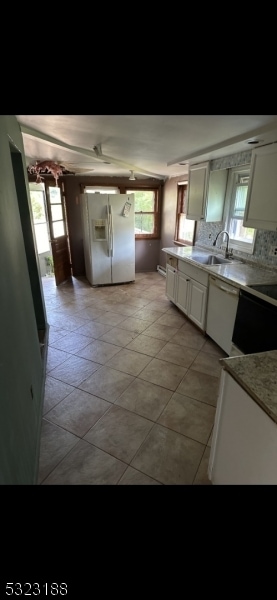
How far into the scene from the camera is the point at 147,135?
2.38 m

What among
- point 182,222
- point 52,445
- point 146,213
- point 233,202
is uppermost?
point 233,202

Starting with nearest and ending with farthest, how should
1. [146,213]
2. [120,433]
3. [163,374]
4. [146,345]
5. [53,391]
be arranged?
[120,433], [53,391], [163,374], [146,345], [146,213]

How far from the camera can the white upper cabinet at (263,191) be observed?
85.5 inches

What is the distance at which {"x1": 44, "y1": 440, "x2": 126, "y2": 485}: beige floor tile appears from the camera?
1.52 meters

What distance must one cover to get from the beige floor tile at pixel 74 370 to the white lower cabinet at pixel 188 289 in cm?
146

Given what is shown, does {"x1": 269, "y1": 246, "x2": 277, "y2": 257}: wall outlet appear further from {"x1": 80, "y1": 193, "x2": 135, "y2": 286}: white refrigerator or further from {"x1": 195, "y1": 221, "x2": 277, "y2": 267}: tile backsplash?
{"x1": 80, "y1": 193, "x2": 135, "y2": 286}: white refrigerator

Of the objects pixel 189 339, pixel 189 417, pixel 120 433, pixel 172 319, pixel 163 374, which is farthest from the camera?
pixel 172 319

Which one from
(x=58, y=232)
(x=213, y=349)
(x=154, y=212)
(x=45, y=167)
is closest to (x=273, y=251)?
(x=213, y=349)

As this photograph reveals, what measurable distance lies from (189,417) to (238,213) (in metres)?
2.58

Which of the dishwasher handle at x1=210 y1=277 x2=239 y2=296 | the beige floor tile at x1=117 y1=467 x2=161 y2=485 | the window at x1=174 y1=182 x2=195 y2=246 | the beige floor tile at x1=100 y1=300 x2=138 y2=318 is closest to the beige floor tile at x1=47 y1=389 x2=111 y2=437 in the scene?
the beige floor tile at x1=117 y1=467 x2=161 y2=485

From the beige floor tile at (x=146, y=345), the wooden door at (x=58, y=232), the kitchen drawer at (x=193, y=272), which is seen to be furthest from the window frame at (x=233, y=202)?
the wooden door at (x=58, y=232)

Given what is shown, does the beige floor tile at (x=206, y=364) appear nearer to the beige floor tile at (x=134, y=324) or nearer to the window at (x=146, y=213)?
the beige floor tile at (x=134, y=324)

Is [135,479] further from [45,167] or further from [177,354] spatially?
[45,167]
